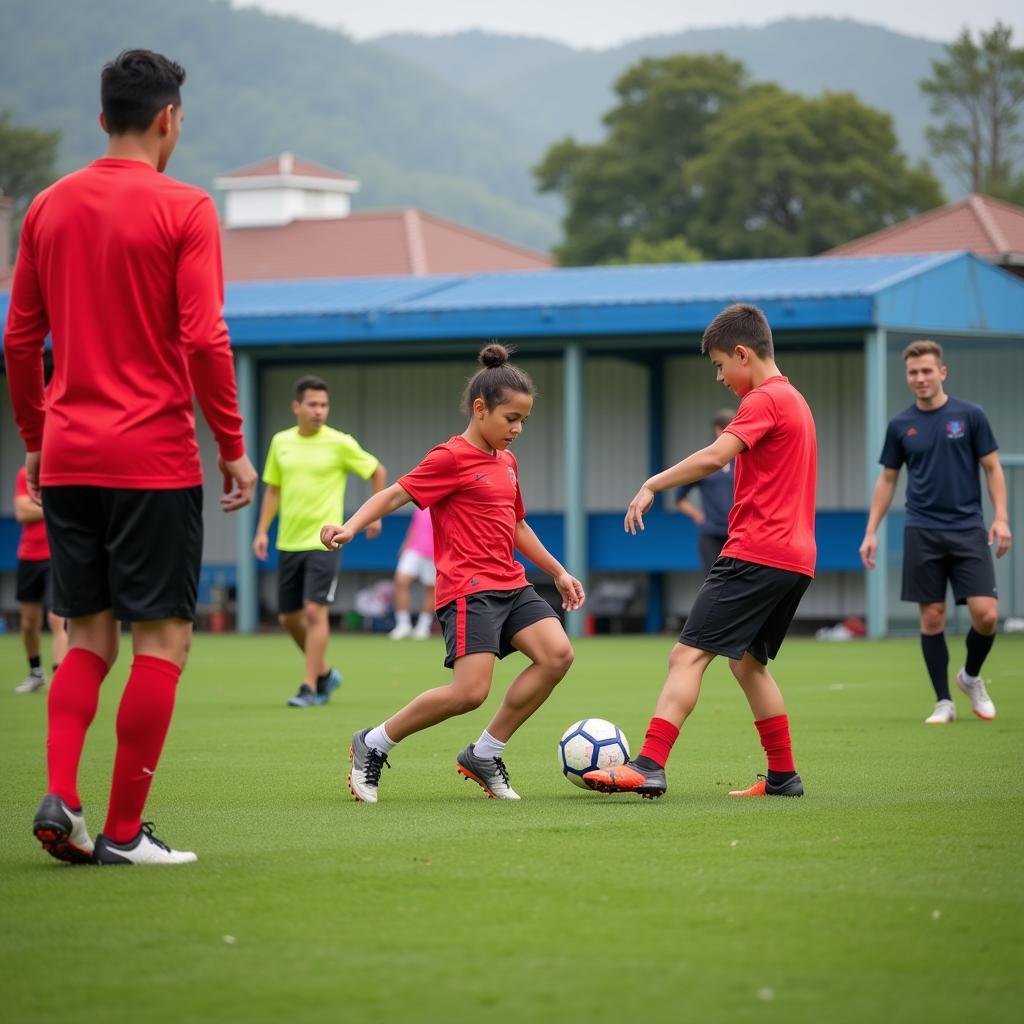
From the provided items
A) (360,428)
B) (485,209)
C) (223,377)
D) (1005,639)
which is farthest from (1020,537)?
(485,209)

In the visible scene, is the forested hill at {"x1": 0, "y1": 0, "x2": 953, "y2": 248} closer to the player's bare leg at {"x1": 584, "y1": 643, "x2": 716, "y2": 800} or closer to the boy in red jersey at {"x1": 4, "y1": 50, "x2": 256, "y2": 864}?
the player's bare leg at {"x1": 584, "y1": 643, "x2": 716, "y2": 800}

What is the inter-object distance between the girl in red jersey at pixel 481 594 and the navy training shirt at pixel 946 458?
3.98m

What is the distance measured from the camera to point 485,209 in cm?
16850

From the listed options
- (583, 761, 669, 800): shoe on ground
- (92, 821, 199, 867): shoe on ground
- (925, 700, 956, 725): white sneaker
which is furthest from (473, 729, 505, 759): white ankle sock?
(925, 700, 956, 725): white sneaker

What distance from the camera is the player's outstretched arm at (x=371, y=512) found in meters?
6.99

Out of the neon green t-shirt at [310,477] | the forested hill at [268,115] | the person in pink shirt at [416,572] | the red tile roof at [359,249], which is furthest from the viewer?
the forested hill at [268,115]

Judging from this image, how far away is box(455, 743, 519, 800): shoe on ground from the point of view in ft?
25.0

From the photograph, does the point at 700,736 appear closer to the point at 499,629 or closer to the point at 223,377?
the point at 499,629

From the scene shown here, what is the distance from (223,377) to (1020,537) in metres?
19.4

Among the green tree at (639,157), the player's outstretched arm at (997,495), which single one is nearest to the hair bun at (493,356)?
the player's outstretched arm at (997,495)

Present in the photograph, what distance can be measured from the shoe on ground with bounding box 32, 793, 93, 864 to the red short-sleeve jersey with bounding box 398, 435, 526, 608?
223cm

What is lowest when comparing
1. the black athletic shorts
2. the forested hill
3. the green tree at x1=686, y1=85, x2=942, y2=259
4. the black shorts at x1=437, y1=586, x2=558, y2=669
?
the black athletic shorts

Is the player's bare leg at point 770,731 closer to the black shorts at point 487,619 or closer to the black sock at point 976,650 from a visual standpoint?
the black shorts at point 487,619

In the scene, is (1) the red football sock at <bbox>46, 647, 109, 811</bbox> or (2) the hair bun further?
(2) the hair bun
